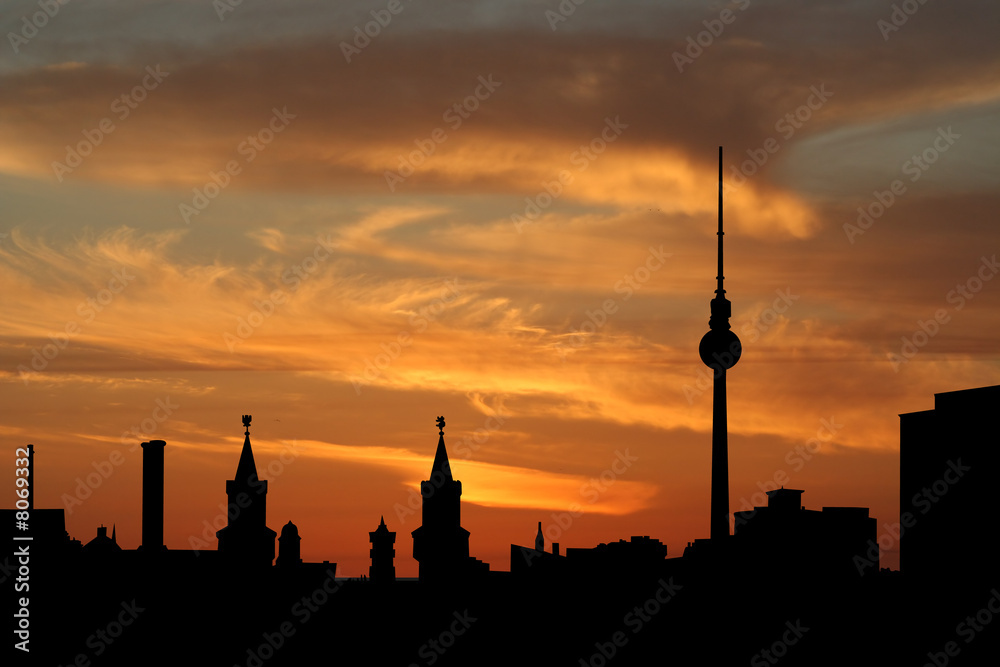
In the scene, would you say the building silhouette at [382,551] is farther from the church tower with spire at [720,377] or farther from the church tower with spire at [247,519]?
the church tower with spire at [720,377]

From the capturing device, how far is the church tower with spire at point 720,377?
99.5 metres

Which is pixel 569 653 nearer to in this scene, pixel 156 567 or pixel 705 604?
pixel 705 604

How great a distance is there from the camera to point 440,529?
9206cm

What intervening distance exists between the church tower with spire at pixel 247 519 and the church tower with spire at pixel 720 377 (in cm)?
3274

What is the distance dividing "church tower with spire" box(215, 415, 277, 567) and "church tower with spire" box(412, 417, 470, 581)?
11593 mm

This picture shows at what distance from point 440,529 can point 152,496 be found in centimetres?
1935

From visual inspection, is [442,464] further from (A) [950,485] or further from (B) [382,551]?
(A) [950,485]

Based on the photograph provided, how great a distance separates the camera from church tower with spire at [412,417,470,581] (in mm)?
91500

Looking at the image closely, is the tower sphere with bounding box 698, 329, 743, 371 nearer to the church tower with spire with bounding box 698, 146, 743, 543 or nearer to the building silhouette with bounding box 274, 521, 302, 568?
the church tower with spire with bounding box 698, 146, 743, 543

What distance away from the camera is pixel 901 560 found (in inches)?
3738

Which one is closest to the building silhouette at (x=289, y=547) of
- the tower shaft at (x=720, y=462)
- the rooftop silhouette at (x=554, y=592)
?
the rooftop silhouette at (x=554, y=592)

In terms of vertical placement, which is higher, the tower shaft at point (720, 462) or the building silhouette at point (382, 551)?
the tower shaft at point (720, 462)

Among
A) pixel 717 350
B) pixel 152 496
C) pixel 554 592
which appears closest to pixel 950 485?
pixel 717 350

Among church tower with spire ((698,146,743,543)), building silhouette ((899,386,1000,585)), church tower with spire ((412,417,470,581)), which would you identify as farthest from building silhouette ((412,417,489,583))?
building silhouette ((899,386,1000,585))
